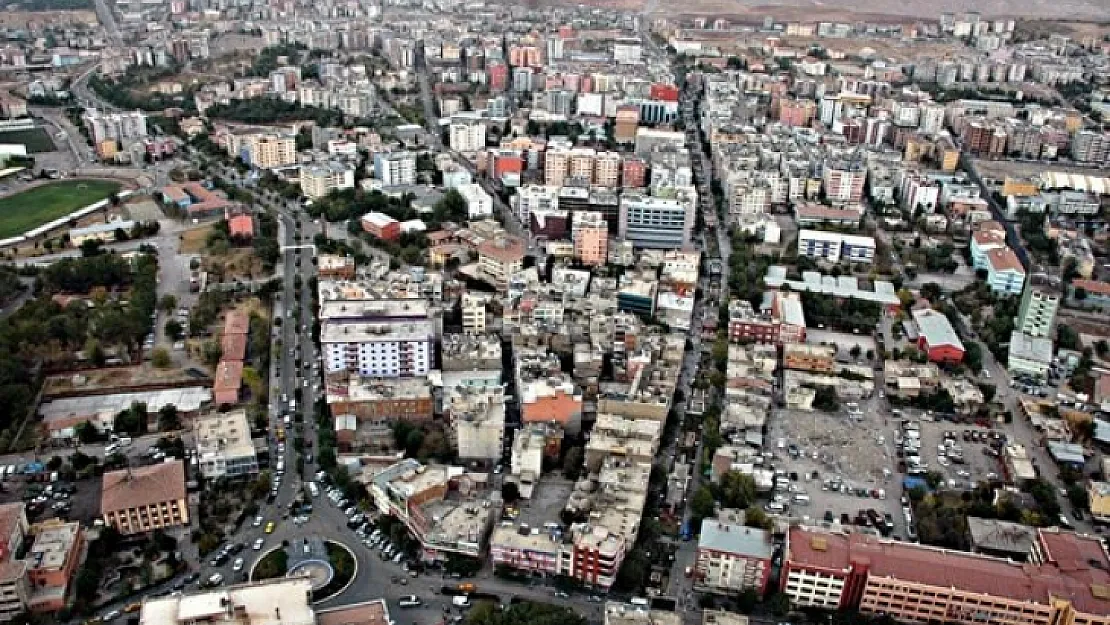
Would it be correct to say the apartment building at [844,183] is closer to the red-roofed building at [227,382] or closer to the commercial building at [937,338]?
the commercial building at [937,338]

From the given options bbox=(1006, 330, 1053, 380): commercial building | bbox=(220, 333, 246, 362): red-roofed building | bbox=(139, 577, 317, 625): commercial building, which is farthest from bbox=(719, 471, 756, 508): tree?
bbox=(220, 333, 246, 362): red-roofed building

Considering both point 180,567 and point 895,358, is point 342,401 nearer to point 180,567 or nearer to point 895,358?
point 180,567

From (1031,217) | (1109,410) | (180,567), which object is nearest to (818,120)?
(1031,217)

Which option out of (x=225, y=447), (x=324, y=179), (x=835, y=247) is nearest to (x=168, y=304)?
(x=225, y=447)

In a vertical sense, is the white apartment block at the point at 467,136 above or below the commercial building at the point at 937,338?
above

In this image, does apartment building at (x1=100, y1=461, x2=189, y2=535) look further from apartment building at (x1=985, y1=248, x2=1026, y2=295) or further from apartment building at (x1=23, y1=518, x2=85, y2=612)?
apartment building at (x1=985, y1=248, x2=1026, y2=295)

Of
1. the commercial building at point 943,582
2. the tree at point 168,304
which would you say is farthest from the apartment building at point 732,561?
the tree at point 168,304

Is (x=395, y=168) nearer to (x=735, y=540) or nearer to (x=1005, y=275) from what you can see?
(x=1005, y=275)
